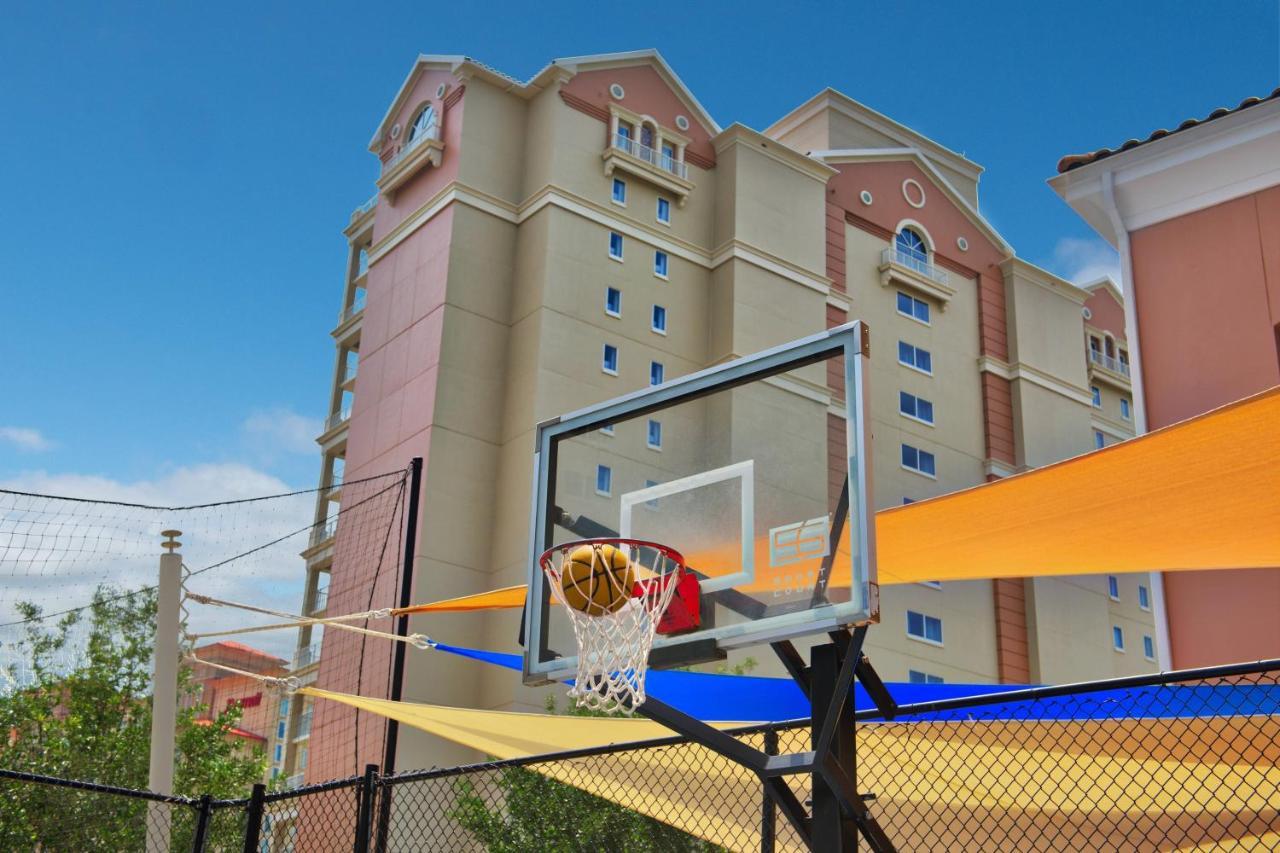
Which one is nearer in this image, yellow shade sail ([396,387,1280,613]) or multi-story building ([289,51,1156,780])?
yellow shade sail ([396,387,1280,613])

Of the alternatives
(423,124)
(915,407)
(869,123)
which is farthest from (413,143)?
(915,407)

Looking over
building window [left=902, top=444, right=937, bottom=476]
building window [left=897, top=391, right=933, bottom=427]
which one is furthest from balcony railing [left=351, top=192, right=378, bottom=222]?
building window [left=902, top=444, right=937, bottom=476]

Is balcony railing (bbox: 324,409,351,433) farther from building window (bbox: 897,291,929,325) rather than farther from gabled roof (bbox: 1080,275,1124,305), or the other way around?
gabled roof (bbox: 1080,275,1124,305)

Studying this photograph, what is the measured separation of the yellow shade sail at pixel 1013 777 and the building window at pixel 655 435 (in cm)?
151

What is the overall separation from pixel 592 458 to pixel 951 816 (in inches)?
98.9

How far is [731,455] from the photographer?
17.8ft

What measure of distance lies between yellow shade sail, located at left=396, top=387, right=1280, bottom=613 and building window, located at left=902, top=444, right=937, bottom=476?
29261 millimetres

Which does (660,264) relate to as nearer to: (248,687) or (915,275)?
(915,275)

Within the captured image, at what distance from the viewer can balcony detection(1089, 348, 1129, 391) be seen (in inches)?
1687

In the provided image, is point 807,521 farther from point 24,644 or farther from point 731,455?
point 24,644

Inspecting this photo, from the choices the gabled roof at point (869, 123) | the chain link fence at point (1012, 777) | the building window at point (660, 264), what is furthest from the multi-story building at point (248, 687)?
the chain link fence at point (1012, 777)

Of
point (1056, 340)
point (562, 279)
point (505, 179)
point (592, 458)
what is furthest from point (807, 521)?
point (1056, 340)

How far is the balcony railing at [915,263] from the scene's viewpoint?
3738 cm

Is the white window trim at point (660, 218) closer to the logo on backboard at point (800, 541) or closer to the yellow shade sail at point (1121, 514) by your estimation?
the yellow shade sail at point (1121, 514)
